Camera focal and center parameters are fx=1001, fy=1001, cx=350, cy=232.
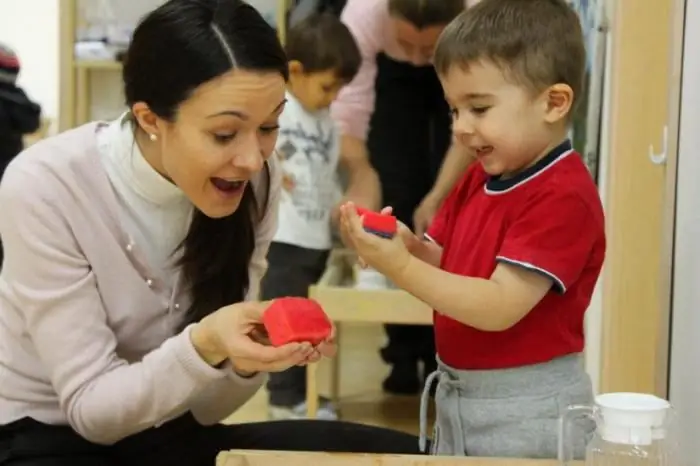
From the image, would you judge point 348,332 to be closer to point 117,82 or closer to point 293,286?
A: point 293,286

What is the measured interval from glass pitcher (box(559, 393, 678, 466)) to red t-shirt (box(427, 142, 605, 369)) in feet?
0.50

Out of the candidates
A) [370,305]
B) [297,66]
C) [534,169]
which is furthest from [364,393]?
[534,169]

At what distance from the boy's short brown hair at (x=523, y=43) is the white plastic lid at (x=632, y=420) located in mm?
383

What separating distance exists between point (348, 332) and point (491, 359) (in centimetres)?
228

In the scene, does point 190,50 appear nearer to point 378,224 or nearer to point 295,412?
point 378,224

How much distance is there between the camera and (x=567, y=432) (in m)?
1.04

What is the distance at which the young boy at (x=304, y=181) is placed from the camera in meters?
2.41

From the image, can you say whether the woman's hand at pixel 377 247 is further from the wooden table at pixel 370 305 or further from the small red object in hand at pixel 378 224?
the wooden table at pixel 370 305

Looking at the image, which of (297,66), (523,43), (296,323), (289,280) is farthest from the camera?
(289,280)

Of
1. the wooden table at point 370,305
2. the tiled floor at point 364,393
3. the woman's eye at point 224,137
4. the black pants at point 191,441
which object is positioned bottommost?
the tiled floor at point 364,393

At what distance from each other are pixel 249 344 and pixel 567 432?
346 mm

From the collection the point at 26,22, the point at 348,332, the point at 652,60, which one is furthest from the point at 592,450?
the point at 26,22

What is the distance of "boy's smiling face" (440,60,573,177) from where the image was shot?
3.67 feet

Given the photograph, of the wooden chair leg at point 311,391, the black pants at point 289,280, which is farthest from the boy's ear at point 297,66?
the wooden chair leg at point 311,391
